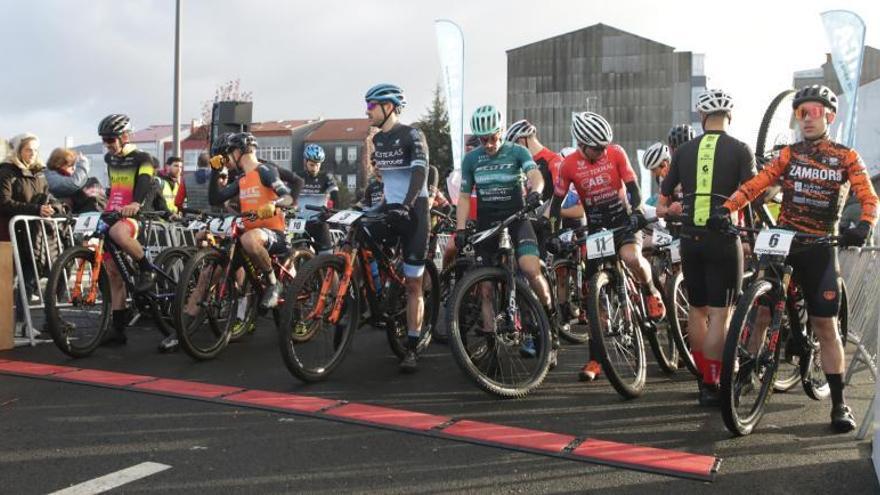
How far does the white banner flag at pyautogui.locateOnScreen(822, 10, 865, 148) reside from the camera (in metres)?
16.3

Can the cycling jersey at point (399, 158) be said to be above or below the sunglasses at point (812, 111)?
below

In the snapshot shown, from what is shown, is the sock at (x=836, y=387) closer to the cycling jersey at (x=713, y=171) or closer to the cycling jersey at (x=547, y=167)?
the cycling jersey at (x=713, y=171)

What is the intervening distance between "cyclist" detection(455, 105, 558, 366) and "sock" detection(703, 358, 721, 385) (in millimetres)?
1322

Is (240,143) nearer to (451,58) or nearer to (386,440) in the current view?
(386,440)

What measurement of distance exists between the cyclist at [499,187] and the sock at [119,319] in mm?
3179

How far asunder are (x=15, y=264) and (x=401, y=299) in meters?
3.65

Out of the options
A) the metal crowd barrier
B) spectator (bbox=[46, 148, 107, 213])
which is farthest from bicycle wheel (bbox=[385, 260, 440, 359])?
spectator (bbox=[46, 148, 107, 213])

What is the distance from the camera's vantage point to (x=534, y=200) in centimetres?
587

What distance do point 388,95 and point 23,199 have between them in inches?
153

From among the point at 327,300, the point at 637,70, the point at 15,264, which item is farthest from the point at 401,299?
the point at 637,70

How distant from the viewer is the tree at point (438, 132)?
231 ft

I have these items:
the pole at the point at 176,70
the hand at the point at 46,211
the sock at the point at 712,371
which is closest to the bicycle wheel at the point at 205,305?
the hand at the point at 46,211

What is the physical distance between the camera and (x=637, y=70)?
80.8 meters

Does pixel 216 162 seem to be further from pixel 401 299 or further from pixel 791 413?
pixel 791 413
